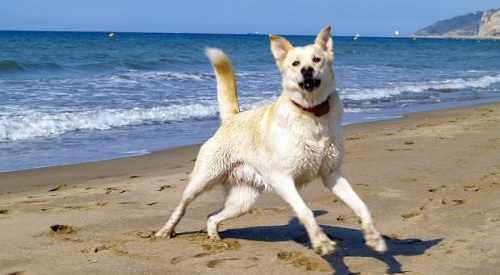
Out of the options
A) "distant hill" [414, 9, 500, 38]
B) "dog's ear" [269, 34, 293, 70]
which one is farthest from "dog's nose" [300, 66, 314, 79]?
"distant hill" [414, 9, 500, 38]

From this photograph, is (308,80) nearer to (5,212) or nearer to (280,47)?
(280,47)

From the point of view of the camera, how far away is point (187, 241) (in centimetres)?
471

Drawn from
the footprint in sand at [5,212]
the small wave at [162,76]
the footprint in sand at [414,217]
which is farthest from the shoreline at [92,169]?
the small wave at [162,76]

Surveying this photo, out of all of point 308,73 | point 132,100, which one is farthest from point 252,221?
point 132,100

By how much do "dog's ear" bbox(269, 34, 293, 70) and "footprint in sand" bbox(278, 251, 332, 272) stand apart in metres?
1.28

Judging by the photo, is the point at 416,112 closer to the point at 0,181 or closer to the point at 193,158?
the point at 193,158

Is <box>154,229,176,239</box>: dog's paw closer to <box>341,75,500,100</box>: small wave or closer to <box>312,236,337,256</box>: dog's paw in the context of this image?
<box>312,236,337,256</box>: dog's paw

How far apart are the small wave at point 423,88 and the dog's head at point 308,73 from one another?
12047mm

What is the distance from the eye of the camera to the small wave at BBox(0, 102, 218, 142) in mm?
10055

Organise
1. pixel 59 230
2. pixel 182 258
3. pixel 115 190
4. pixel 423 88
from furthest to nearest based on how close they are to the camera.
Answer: pixel 423 88 < pixel 115 190 < pixel 59 230 < pixel 182 258

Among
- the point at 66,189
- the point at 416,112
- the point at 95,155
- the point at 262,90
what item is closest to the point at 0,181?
the point at 66,189

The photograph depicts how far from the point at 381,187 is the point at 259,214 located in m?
1.52

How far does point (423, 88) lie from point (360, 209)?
16.5 m

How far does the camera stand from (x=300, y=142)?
414 centimetres
